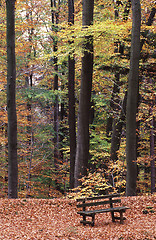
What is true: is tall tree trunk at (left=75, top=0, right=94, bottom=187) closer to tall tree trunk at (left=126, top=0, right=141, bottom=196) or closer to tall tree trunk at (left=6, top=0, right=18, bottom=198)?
tall tree trunk at (left=126, top=0, right=141, bottom=196)

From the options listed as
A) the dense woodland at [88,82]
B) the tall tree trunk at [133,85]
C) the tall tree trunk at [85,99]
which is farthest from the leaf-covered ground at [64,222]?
the tall tree trunk at [85,99]

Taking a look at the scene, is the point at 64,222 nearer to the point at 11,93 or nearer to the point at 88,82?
the point at 11,93

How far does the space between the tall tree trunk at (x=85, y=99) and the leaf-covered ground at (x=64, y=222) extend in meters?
1.85

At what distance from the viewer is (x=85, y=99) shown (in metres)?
10.7

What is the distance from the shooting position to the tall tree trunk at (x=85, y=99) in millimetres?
10430

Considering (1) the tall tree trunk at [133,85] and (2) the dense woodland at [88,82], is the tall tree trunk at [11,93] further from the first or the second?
(1) the tall tree trunk at [133,85]

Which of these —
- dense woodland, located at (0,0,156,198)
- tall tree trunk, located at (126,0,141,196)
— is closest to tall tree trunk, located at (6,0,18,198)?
dense woodland, located at (0,0,156,198)

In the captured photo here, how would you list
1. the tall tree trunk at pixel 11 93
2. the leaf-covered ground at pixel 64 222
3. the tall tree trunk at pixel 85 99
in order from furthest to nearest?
the tall tree trunk at pixel 85 99 → the tall tree trunk at pixel 11 93 → the leaf-covered ground at pixel 64 222

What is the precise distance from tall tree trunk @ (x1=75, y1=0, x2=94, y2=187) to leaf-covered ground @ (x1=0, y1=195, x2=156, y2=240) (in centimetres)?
185

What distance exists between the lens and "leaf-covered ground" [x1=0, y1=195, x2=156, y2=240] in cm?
621

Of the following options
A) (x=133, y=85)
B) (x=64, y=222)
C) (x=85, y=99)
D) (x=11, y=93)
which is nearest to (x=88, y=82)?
(x=85, y=99)

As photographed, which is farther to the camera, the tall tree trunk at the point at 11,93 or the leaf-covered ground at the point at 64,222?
the tall tree trunk at the point at 11,93

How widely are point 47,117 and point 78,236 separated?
15898 millimetres

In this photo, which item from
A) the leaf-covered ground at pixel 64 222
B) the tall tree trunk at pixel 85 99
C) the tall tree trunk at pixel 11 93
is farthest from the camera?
the tall tree trunk at pixel 85 99
